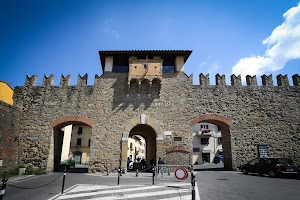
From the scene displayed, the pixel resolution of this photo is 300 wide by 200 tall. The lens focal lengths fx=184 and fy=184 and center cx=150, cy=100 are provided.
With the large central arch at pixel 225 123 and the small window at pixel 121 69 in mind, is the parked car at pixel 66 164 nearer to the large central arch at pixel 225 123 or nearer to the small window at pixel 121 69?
the small window at pixel 121 69

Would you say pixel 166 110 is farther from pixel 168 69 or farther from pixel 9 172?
pixel 9 172

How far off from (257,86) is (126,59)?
10.8 meters

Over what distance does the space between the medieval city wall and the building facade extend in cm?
7

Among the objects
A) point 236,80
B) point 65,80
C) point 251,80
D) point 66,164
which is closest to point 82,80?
point 65,80

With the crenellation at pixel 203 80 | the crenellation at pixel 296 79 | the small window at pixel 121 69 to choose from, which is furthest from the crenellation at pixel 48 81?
the crenellation at pixel 296 79

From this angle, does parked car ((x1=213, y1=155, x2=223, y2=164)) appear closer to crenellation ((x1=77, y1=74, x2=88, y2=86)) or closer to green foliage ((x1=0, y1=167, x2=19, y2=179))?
crenellation ((x1=77, y1=74, x2=88, y2=86))

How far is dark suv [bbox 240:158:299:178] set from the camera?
1048cm

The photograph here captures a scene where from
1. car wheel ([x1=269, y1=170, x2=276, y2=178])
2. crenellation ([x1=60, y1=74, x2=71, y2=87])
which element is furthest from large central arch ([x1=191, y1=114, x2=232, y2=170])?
crenellation ([x1=60, y1=74, x2=71, y2=87])

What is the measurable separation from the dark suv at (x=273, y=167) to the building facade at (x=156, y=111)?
150 centimetres

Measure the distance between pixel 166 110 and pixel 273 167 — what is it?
7463mm

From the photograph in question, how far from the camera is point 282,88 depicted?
14.7m

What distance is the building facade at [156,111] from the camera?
1319cm

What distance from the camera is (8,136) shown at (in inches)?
485

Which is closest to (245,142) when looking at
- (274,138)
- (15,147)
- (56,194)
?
(274,138)
